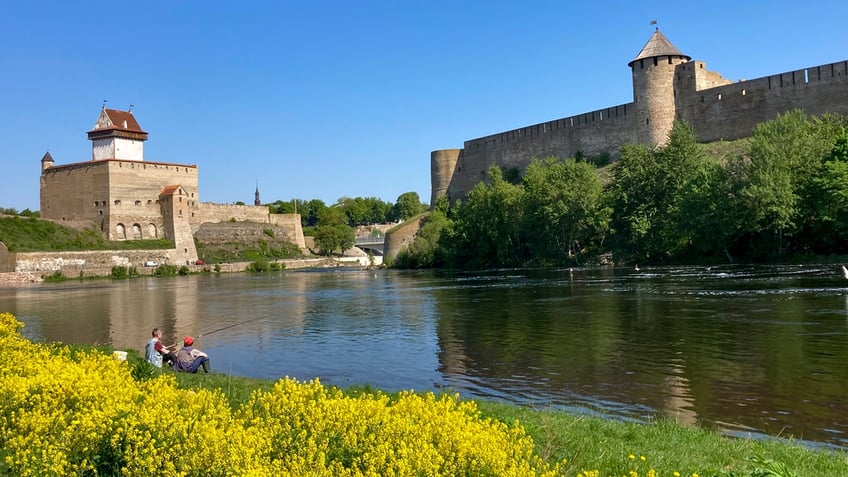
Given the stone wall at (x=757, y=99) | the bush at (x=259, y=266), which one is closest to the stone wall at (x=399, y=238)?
the bush at (x=259, y=266)

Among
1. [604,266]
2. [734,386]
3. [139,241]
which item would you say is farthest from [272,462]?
[139,241]

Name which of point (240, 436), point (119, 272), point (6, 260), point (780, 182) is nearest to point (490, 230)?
point (780, 182)

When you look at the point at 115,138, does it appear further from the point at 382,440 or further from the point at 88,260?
the point at 382,440

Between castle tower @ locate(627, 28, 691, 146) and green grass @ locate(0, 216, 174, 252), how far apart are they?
4591 centimetres

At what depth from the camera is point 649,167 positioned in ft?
162

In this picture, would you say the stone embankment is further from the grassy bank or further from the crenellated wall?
the grassy bank

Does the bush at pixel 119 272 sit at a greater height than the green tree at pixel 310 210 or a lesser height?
lesser

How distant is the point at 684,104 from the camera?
55.3 metres

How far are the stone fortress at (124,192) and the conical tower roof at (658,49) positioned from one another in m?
46.4

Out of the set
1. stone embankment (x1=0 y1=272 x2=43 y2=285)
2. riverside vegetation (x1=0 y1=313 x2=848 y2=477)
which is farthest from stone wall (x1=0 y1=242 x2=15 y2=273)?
riverside vegetation (x1=0 y1=313 x2=848 y2=477)

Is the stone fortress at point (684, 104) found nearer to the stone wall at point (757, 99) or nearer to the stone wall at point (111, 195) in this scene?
the stone wall at point (757, 99)

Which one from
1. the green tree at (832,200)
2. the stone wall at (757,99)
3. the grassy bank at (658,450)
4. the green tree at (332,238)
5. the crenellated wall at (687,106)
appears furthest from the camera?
the green tree at (332,238)

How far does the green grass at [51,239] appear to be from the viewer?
60906 mm

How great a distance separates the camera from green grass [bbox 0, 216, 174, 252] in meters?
60.9
